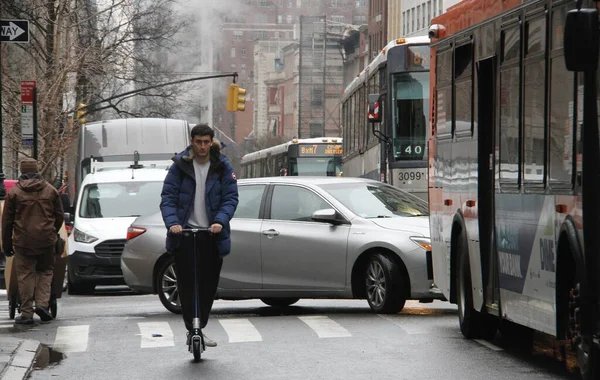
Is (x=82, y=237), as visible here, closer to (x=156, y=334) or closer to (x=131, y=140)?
(x=131, y=140)

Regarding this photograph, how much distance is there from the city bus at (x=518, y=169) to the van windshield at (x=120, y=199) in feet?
31.8

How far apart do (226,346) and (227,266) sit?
3.63 m

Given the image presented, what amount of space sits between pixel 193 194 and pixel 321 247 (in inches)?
169

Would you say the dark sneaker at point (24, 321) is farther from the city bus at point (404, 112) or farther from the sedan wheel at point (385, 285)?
the city bus at point (404, 112)

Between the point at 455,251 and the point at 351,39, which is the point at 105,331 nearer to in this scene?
the point at 455,251

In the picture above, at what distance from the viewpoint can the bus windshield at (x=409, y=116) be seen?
26.8 metres

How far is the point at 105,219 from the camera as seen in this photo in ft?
74.7

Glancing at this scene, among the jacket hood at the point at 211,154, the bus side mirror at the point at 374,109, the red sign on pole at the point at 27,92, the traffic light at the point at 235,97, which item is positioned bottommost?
the jacket hood at the point at 211,154

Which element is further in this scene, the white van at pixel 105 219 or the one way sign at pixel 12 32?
the white van at pixel 105 219

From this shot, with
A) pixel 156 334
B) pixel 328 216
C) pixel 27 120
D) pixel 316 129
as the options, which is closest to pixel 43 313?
pixel 156 334

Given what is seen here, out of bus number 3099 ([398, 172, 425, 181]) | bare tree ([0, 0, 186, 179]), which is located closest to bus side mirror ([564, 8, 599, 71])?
bus number 3099 ([398, 172, 425, 181])

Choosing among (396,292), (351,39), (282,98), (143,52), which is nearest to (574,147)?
(396,292)

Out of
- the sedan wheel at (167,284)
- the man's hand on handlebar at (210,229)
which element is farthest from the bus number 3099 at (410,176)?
the man's hand on handlebar at (210,229)

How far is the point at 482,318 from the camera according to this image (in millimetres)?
12484
